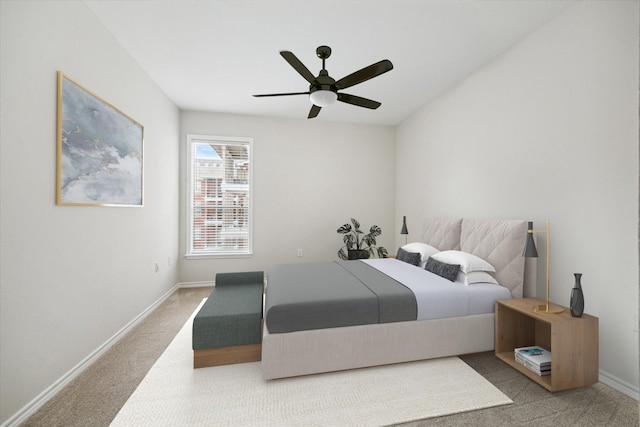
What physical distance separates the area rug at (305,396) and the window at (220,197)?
2.65m

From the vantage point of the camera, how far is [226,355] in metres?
2.14

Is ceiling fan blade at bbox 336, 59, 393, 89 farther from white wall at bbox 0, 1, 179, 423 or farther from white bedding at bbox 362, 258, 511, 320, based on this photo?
white wall at bbox 0, 1, 179, 423

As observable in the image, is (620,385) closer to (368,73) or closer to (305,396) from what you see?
(305,396)

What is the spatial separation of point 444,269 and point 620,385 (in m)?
1.31

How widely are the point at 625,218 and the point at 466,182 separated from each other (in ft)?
5.15

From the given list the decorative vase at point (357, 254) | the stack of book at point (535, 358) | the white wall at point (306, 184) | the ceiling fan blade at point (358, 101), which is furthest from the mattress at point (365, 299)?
the white wall at point (306, 184)

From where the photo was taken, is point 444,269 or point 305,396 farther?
point 444,269

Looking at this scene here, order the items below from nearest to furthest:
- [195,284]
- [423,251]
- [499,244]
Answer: [499,244]
[423,251]
[195,284]

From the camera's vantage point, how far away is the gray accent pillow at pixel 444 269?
8.22 ft

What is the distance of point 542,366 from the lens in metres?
1.87

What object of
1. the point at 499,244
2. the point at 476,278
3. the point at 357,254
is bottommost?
the point at 357,254

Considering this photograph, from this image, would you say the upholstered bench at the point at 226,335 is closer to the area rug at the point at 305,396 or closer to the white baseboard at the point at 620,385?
the area rug at the point at 305,396

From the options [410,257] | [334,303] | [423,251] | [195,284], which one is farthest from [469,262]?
[195,284]

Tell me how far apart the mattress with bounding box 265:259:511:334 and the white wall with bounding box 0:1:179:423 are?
1.43 metres
